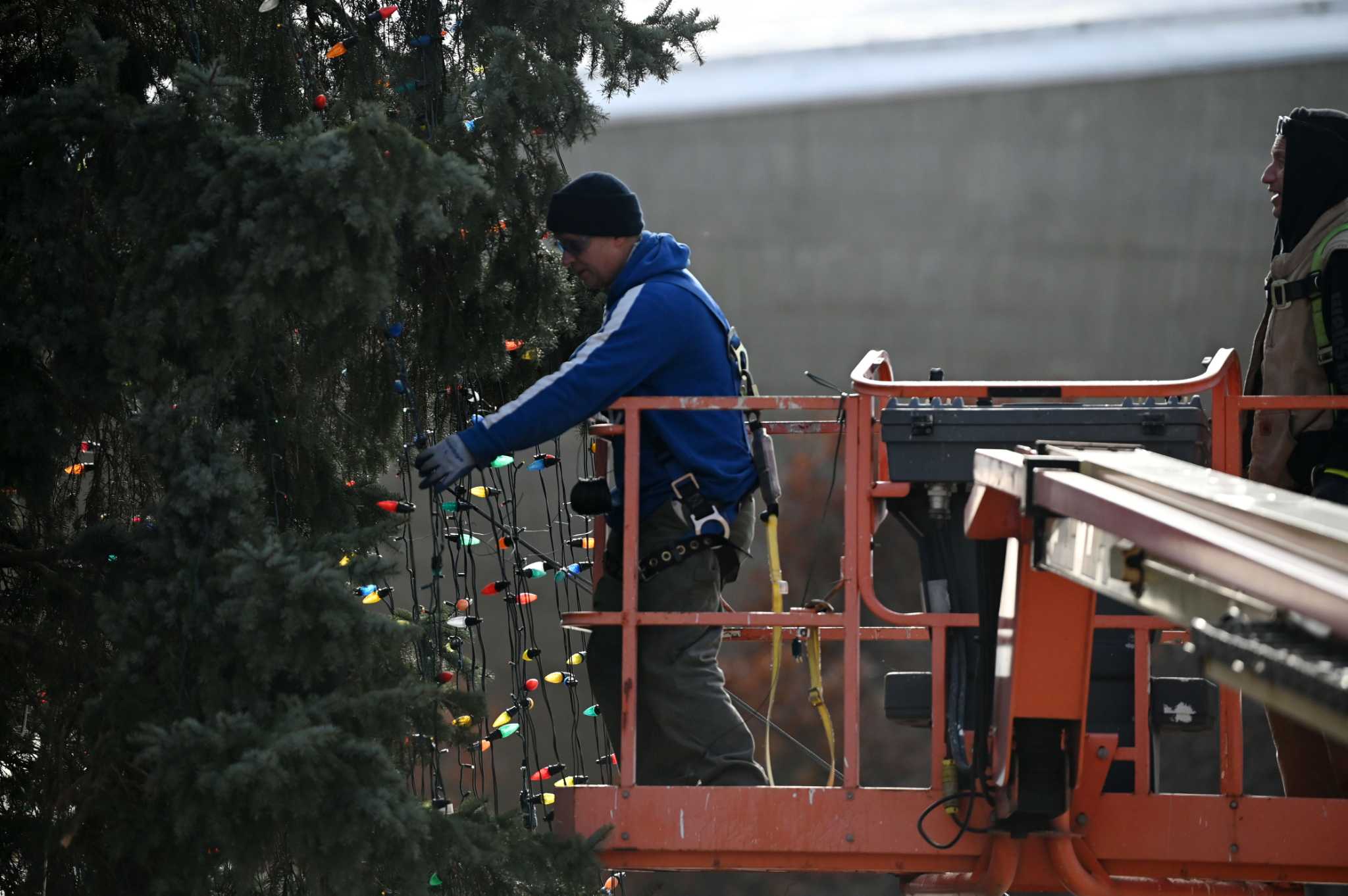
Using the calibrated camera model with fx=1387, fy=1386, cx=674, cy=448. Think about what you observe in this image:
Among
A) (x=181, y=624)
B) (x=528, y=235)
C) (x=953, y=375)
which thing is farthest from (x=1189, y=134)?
(x=181, y=624)

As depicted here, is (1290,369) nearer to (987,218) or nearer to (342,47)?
(342,47)

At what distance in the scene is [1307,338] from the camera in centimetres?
392

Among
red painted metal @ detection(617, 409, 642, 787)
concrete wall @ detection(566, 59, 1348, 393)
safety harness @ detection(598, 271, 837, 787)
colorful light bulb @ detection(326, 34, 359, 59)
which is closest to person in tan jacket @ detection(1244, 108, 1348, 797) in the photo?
safety harness @ detection(598, 271, 837, 787)

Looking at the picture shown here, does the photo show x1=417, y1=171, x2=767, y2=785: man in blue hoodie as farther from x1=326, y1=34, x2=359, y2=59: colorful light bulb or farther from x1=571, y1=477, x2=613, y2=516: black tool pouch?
x1=326, y1=34, x2=359, y2=59: colorful light bulb

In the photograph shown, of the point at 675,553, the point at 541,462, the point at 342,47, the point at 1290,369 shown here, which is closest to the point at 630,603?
the point at 675,553

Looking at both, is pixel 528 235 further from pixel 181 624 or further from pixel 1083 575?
pixel 1083 575

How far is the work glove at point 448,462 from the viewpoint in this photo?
358cm

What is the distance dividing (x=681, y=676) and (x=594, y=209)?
1.34 metres

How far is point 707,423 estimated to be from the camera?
3863 millimetres

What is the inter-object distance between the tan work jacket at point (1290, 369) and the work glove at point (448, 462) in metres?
2.23

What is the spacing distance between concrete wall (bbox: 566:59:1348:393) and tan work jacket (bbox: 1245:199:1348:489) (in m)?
8.47

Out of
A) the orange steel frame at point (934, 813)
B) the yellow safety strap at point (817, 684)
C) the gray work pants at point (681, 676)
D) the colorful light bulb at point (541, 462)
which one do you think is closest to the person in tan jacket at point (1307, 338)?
the orange steel frame at point (934, 813)

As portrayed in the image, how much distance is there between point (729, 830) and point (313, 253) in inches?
71.5

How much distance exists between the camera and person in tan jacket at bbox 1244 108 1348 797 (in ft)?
12.4
